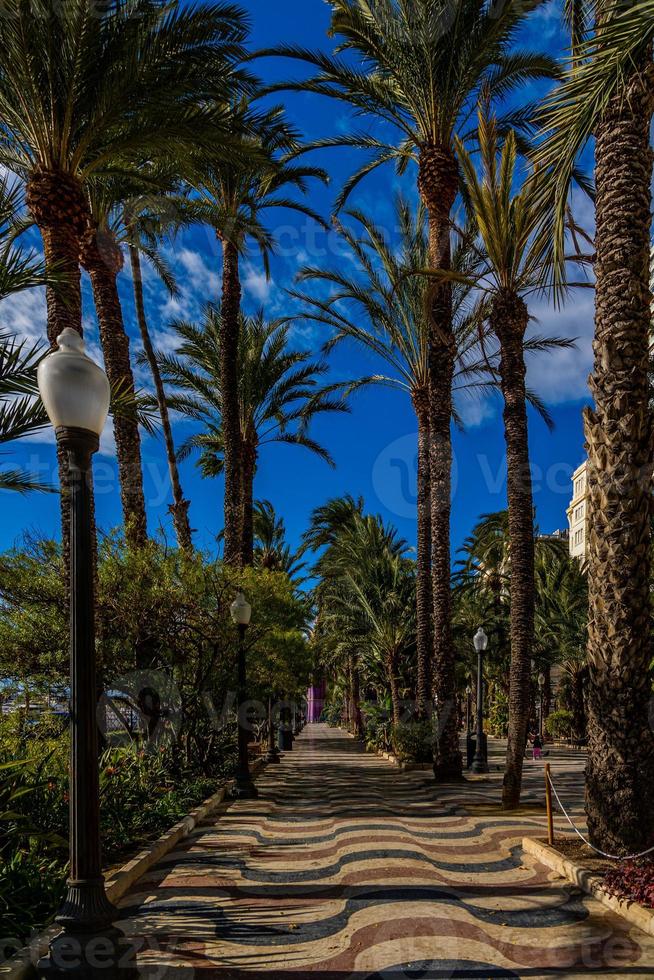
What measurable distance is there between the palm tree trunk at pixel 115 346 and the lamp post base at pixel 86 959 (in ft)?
34.5

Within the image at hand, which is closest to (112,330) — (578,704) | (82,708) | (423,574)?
(423,574)

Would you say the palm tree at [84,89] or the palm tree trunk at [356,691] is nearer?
the palm tree at [84,89]

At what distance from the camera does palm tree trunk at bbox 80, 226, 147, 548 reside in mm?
14359

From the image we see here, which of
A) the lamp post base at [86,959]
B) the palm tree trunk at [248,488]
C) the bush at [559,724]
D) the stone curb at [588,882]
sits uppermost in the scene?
the palm tree trunk at [248,488]

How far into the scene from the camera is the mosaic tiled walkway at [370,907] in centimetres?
482

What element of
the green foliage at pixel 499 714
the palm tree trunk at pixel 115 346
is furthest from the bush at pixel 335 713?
the palm tree trunk at pixel 115 346

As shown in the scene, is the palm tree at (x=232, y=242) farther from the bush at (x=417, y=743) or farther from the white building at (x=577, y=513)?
the white building at (x=577, y=513)

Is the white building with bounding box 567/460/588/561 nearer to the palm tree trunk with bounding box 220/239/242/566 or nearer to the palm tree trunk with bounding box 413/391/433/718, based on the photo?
the palm tree trunk with bounding box 413/391/433/718

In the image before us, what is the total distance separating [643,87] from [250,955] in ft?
28.3

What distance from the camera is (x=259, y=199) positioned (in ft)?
64.3

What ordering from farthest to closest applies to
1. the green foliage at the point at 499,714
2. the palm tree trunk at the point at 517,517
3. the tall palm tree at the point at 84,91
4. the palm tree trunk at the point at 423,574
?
the green foliage at the point at 499,714, the palm tree trunk at the point at 423,574, the palm tree trunk at the point at 517,517, the tall palm tree at the point at 84,91

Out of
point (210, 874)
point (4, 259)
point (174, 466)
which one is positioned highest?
point (174, 466)

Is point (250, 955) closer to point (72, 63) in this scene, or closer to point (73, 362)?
point (73, 362)

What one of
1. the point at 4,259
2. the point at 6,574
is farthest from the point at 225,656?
the point at 4,259
